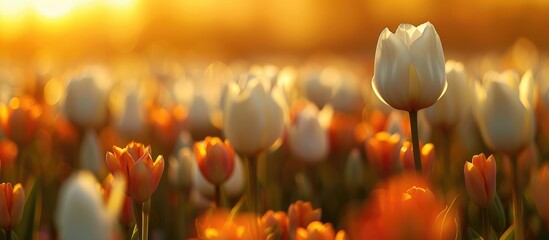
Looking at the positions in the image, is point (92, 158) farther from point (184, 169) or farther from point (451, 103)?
point (451, 103)

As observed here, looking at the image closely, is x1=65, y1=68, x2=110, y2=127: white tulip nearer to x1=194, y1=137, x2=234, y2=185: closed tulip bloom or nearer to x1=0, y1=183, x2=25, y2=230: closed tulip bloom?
x1=194, y1=137, x2=234, y2=185: closed tulip bloom

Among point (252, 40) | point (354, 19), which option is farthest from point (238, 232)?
point (252, 40)

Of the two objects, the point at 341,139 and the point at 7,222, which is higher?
the point at 7,222

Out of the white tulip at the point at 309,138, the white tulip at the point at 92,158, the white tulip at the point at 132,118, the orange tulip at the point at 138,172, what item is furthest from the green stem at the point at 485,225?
the white tulip at the point at 132,118

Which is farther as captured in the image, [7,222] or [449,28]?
[449,28]

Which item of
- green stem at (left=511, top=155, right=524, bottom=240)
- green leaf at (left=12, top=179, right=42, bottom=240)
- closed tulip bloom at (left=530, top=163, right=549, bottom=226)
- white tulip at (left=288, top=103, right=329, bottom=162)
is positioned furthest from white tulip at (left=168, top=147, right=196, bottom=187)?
A: closed tulip bloom at (left=530, top=163, right=549, bottom=226)

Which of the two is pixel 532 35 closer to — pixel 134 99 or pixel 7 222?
pixel 134 99

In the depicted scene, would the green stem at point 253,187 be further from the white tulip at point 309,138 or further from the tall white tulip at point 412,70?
the white tulip at point 309,138
